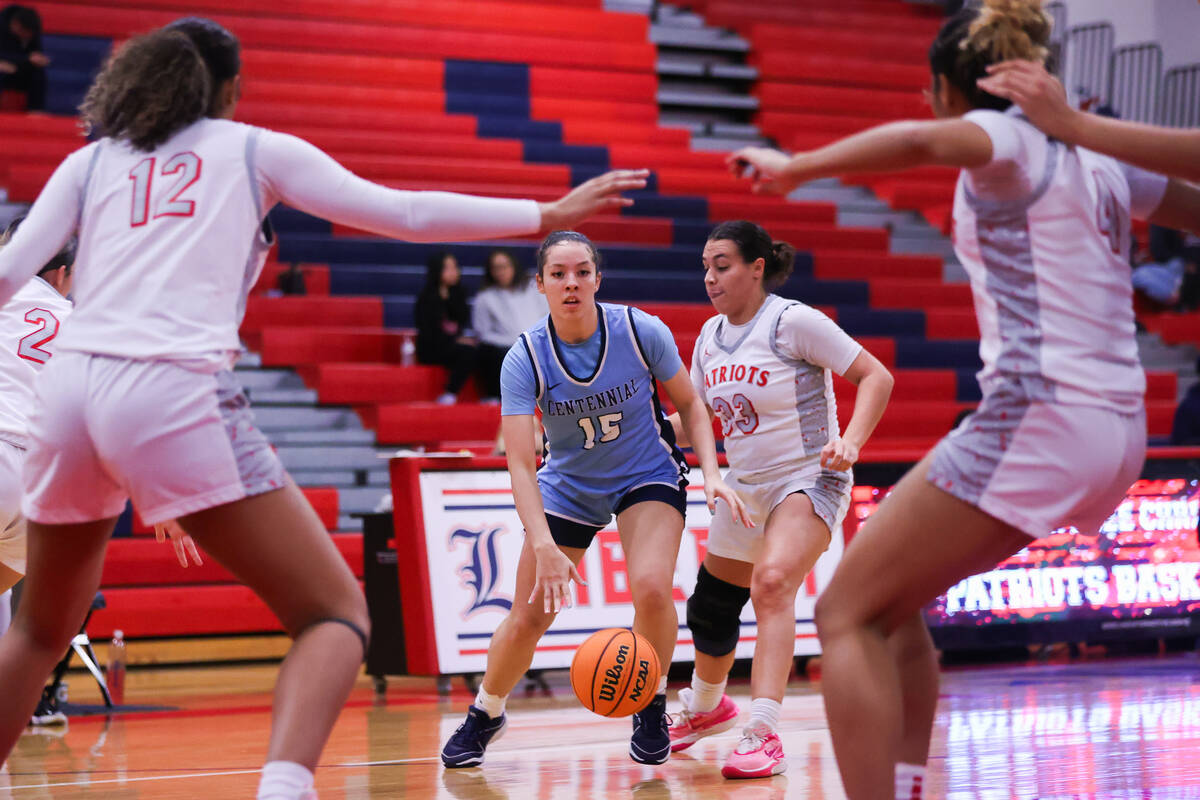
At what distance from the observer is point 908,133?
2.71m

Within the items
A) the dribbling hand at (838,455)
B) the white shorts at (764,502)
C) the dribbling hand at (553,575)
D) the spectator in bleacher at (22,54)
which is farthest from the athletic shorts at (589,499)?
the spectator in bleacher at (22,54)

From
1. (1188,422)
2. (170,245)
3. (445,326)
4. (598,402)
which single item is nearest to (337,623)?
(170,245)

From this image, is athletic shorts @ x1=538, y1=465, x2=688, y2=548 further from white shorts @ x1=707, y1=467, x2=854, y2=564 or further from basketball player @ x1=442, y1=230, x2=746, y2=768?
white shorts @ x1=707, y1=467, x2=854, y2=564

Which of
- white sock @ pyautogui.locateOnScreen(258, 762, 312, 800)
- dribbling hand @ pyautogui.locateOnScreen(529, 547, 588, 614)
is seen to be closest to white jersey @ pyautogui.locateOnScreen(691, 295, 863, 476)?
dribbling hand @ pyautogui.locateOnScreen(529, 547, 588, 614)

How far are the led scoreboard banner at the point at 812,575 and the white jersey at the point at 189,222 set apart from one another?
15.2ft

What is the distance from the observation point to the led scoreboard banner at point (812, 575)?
7.52 meters

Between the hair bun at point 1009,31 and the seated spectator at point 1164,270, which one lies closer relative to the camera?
the hair bun at point 1009,31

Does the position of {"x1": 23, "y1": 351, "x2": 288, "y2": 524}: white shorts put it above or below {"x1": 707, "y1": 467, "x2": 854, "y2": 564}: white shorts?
above

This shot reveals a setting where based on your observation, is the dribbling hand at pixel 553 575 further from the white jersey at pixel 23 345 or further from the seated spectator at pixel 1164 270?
the seated spectator at pixel 1164 270

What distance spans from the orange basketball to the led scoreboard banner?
8.73ft

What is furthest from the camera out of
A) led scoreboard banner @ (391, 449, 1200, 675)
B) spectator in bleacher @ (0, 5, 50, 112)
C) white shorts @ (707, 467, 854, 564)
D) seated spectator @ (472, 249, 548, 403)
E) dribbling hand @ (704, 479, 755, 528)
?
spectator in bleacher @ (0, 5, 50, 112)

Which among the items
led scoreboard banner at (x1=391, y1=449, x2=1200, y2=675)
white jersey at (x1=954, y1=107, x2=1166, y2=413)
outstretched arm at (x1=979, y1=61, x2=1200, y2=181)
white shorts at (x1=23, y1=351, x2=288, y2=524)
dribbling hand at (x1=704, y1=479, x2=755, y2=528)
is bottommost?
led scoreboard banner at (x1=391, y1=449, x2=1200, y2=675)

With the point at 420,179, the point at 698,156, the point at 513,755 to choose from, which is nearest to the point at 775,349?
the point at 513,755

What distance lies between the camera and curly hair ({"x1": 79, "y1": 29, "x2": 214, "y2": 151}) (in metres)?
2.94
